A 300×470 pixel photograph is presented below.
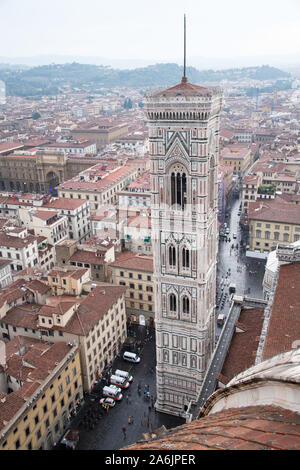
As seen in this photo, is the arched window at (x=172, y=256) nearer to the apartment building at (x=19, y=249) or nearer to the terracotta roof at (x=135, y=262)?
the terracotta roof at (x=135, y=262)

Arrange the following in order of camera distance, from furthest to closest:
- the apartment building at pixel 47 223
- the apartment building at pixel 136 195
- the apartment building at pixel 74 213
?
the apartment building at pixel 136 195, the apartment building at pixel 74 213, the apartment building at pixel 47 223

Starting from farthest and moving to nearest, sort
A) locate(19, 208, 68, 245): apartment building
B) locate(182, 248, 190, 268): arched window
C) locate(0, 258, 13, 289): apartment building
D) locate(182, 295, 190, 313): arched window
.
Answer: locate(19, 208, 68, 245): apartment building
locate(0, 258, 13, 289): apartment building
locate(182, 295, 190, 313): arched window
locate(182, 248, 190, 268): arched window

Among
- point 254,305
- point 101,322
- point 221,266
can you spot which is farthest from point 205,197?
point 221,266

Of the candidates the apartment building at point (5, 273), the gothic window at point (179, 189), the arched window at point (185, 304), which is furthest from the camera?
the apartment building at point (5, 273)

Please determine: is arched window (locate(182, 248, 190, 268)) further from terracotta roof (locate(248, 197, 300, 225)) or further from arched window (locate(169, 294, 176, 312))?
terracotta roof (locate(248, 197, 300, 225))

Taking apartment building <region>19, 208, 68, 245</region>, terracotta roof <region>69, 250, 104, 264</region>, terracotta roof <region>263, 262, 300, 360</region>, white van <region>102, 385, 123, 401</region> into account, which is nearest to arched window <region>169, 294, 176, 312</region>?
terracotta roof <region>263, 262, 300, 360</region>

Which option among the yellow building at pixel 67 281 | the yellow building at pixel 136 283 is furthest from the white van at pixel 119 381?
the yellow building at pixel 136 283
